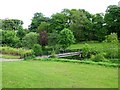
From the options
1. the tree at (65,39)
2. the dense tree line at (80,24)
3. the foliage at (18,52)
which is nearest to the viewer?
the foliage at (18,52)

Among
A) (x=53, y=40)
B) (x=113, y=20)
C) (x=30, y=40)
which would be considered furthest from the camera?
(x=113, y=20)

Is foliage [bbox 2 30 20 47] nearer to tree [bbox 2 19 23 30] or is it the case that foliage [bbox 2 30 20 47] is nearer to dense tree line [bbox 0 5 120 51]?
dense tree line [bbox 0 5 120 51]

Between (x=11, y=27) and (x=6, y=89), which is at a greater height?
(x=11, y=27)

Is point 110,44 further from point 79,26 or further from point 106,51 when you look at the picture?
point 79,26

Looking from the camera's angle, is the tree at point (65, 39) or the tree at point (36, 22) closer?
the tree at point (65, 39)

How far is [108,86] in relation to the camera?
9.44 metres

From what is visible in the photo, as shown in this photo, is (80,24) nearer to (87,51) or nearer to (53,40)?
(53,40)

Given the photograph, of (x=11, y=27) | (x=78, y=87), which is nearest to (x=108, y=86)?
(x=78, y=87)

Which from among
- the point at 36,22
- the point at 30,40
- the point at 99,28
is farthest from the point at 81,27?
the point at 30,40

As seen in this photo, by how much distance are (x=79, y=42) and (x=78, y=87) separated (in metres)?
31.9

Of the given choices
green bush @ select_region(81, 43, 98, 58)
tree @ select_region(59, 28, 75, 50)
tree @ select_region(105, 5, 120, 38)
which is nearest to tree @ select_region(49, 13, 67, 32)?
tree @ select_region(59, 28, 75, 50)

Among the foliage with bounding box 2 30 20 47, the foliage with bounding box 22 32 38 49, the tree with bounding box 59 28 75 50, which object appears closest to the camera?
the foliage with bounding box 22 32 38 49

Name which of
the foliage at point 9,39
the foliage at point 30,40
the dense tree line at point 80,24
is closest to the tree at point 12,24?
the dense tree line at point 80,24

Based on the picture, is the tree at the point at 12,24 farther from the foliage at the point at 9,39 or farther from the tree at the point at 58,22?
the foliage at the point at 9,39
